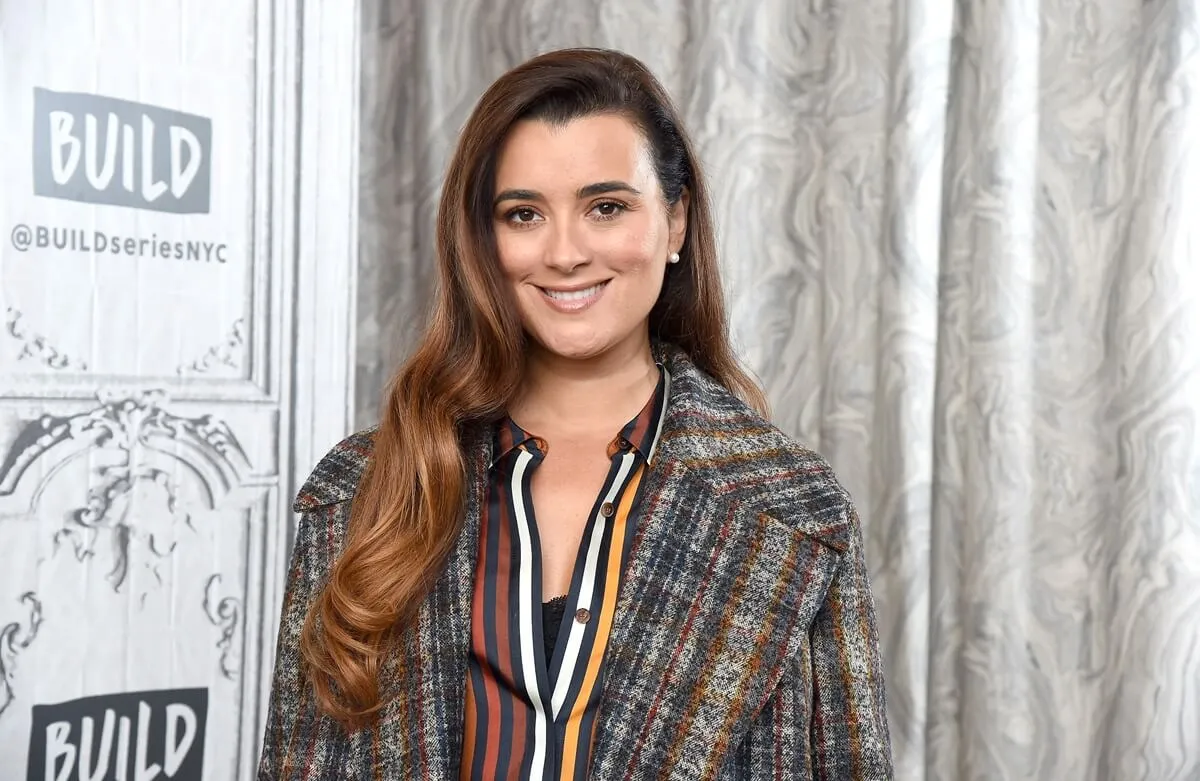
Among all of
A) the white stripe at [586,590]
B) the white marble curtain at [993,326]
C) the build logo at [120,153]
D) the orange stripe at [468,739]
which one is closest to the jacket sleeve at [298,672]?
the orange stripe at [468,739]

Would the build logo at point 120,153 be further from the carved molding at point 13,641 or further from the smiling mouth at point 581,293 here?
the smiling mouth at point 581,293

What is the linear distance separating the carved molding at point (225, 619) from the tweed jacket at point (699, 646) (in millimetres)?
745

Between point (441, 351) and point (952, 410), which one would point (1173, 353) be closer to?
point (952, 410)

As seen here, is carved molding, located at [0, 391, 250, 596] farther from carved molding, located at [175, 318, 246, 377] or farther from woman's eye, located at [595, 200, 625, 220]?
woman's eye, located at [595, 200, 625, 220]

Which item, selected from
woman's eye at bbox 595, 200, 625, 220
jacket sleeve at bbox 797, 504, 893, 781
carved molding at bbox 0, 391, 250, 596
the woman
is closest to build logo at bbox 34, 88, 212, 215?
carved molding at bbox 0, 391, 250, 596

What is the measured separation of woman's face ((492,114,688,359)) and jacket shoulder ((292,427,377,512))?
0.27 m

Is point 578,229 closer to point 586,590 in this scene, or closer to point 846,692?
point 586,590

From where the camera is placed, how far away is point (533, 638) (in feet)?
4.62

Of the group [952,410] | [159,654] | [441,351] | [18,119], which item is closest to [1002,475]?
[952,410]

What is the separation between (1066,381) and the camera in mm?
1919

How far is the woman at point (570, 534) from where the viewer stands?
141 cm

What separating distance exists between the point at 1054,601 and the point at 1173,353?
1.30ft

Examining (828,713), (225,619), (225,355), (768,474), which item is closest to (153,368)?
(225,355)

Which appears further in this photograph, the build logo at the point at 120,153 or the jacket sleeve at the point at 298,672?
the build logo at the point at 120,153
